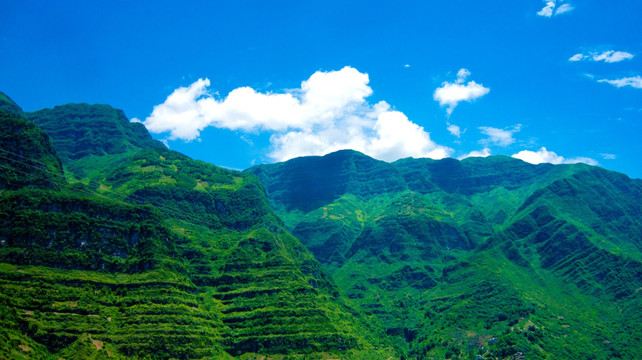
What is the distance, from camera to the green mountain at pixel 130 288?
124125mm

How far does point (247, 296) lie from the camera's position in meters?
169

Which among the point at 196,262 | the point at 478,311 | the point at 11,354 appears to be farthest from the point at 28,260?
the point at 478,311

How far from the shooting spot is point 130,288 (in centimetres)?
14575

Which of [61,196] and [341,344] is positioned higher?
[61,196]

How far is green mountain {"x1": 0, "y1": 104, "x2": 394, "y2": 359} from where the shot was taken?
407 feet

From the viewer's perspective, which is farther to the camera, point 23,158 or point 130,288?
point 23,158

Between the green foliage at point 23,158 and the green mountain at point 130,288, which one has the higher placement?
the green foliage at point 23,158

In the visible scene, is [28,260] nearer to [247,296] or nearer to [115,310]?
[115,310]

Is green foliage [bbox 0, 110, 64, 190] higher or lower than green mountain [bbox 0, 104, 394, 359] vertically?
higher

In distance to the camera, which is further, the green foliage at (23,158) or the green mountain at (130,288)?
the green foliage at (23,158)

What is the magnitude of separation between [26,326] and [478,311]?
5771 inches

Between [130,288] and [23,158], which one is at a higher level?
[23,158]

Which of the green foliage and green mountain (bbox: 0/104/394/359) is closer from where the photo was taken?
green mountain (bbox: 0/104/394/359)

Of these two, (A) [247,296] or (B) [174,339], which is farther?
(A) [247,296]
